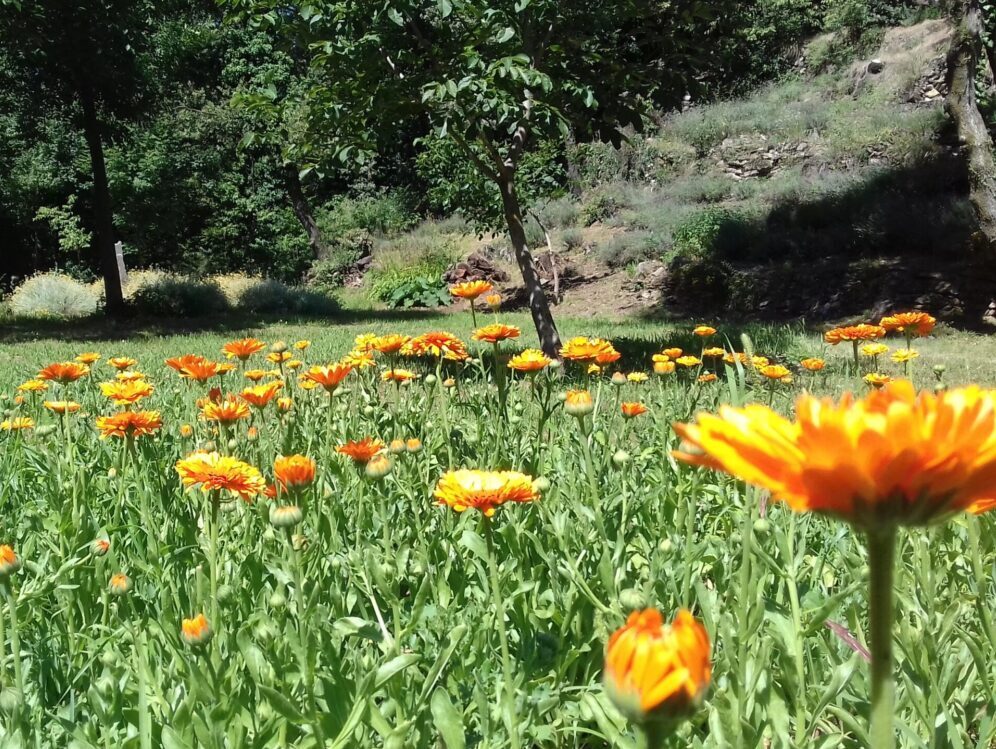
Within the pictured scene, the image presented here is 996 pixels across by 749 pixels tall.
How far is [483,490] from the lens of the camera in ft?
3.32

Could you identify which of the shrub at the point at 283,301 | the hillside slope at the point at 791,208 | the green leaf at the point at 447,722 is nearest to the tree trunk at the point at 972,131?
the hillside slope at the point at 791,208

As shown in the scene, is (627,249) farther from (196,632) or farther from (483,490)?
(196,632)

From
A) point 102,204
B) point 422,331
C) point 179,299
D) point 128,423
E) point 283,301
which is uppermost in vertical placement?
point 102,204

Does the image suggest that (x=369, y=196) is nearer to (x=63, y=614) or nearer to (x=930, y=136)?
(x=930, y=136)

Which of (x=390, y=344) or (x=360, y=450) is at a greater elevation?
(x=390, y=344)

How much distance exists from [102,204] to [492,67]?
7744 mm

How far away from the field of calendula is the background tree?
108 inches

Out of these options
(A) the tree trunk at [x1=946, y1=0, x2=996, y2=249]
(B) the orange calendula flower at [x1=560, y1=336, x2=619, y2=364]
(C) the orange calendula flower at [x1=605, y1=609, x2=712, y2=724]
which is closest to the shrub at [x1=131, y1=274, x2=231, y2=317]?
(A) the tree trunk at [x1=946, y1=0, x2=996, y2=249]

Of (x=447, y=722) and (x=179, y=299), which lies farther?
(x=179, y=299)

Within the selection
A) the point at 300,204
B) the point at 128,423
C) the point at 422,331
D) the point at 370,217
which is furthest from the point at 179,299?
the point at 128,423

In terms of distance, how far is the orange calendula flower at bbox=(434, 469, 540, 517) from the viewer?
0.99 meters

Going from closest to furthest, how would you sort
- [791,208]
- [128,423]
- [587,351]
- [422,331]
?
[128,423]
[587,351]
[422,331]
[791,208]

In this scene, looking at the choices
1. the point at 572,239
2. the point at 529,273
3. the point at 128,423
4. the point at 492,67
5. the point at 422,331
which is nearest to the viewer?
the point at 128,423

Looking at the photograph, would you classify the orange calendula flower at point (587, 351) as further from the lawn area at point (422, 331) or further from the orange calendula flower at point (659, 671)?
the lawn area at point (422, 331)
